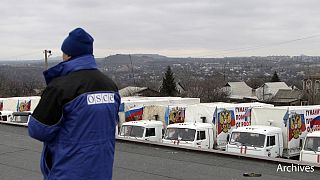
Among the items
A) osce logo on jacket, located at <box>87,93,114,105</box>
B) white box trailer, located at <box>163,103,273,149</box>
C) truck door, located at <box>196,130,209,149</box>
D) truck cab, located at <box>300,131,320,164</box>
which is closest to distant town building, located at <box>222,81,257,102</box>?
white box trailer, located at <box>163,103,273,149</box>

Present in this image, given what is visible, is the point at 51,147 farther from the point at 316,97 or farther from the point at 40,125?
the point at 316,97

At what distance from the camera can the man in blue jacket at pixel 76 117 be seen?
2.97 m

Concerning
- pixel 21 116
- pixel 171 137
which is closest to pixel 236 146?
pixel 171 137

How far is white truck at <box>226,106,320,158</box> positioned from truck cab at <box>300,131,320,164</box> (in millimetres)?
1662

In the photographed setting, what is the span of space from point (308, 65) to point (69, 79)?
3860 inches

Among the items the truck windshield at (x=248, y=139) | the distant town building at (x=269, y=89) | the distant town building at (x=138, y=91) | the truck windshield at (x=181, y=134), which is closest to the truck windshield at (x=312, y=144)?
the truck windshield at (x=248, y=139)

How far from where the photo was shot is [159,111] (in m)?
25.5

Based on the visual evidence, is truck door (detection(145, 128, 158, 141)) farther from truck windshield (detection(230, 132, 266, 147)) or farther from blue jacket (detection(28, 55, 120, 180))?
blue jacket (detection(28, 55, 120, 180))

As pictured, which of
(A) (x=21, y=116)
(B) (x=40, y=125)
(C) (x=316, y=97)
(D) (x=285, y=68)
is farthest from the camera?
(D) (x=285, y=68)

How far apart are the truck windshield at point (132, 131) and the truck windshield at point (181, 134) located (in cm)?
191

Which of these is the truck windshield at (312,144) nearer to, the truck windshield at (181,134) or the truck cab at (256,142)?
the truck cab at (256,142)

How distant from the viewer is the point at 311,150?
16750mm

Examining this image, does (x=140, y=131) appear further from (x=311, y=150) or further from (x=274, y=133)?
(x=311, y=150)

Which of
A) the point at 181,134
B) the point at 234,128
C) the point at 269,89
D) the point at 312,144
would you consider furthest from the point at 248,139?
the point at 269,89
